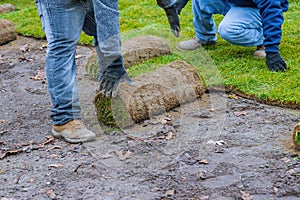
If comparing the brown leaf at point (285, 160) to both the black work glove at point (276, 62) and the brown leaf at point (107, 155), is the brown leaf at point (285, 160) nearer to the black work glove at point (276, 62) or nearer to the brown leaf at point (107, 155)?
the brown leaf at point (107, 155)

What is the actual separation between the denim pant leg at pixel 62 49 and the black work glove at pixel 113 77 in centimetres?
24

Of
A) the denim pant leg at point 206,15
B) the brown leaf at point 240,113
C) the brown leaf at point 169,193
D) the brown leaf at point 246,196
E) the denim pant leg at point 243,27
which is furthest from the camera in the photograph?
the denim pant leg at point 206,15

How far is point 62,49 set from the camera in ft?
12.7

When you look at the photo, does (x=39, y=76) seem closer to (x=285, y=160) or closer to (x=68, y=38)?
(x=68, y=38)

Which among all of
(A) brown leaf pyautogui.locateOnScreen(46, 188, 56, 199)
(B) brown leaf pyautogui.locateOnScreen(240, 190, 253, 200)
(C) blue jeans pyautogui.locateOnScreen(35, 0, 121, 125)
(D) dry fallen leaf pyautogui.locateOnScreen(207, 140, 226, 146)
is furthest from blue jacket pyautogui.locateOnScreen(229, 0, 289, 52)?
(A) brown leaf pyautogui.locateOnScreen(46, 188, 56, 199)

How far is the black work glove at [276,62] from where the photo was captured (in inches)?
205

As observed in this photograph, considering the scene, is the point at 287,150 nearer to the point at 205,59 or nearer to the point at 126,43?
the point at 205,59

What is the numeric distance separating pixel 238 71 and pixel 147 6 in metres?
3.56

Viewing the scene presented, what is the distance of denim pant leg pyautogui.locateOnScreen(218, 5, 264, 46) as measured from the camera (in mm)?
5551

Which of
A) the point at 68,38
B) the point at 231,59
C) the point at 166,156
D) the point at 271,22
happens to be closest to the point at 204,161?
the point at 166,156

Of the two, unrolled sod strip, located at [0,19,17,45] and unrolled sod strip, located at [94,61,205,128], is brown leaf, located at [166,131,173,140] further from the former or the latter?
unrolled sod strip, located at [0,19,17,45]

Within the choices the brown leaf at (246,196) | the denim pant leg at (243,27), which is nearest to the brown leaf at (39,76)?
the denim pant leg at (243,27)

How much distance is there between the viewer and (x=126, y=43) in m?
5.75

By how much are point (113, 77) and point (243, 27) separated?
2165 millimetres
